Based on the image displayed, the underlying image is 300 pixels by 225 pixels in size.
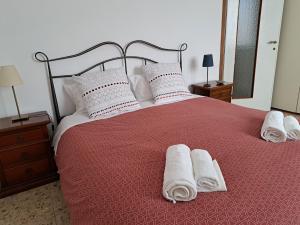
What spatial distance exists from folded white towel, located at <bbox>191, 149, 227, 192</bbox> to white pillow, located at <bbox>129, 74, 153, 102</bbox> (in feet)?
4.71

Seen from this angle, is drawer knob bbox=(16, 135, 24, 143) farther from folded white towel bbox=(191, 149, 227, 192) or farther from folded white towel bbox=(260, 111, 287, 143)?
folded white towel bbox=(260, 111, 287, 143)

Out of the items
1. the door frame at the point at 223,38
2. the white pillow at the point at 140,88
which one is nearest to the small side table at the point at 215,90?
the door frame at the point at 223,38

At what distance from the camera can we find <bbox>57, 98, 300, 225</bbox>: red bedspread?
84cm

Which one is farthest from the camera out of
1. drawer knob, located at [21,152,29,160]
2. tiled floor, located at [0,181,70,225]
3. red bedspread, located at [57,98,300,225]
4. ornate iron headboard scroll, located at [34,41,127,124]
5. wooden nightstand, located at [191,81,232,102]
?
wooden nightstand, located at [191,81,232,102]

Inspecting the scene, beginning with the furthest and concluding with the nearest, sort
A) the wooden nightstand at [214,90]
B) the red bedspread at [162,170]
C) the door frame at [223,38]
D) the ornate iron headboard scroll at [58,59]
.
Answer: the door frame at [223,38]
the wooden nightstand at [214,90]
the ornate iron headboard scroll at [58,59]
the red bedspread at [162,170]

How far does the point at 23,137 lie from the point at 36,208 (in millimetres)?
571

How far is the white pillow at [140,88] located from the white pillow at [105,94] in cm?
27

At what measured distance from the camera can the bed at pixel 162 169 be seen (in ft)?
2.76

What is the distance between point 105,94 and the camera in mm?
1990

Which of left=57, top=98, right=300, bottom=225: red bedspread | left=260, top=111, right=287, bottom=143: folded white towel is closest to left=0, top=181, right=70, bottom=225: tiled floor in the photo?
left=57, top=98, right=300, bottom=225: red bedspread

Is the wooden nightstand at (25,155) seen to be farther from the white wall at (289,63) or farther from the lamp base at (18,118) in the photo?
the white wall at (289,63)

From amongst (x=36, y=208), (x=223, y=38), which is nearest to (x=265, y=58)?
(x=223, y=38)

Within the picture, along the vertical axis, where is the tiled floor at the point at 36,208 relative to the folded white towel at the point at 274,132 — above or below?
below

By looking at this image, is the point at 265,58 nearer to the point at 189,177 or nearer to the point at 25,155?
the point at 189,177
